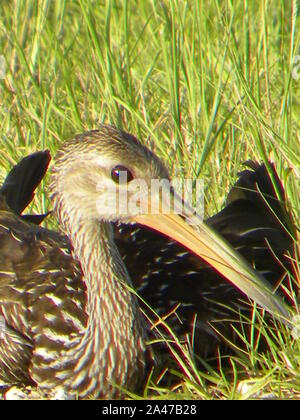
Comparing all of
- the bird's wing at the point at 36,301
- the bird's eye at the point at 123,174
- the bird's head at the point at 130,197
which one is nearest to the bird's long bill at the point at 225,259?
the bird's head at the point at 130,197

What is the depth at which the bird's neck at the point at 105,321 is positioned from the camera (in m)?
4.82

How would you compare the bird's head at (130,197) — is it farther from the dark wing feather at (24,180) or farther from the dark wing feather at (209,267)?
the dark wing feather at (24,180)

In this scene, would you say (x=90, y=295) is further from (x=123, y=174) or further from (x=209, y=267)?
(x=209, y=267)

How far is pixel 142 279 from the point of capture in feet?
17.0

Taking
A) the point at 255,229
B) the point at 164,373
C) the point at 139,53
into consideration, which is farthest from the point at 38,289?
the point at 139,53

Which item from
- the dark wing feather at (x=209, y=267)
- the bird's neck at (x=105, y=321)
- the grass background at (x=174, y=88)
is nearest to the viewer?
the bird's neck at (x=105, y=321)

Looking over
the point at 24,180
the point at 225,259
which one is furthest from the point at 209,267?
the point at 24,180

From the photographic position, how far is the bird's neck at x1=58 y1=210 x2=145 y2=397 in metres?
4.82

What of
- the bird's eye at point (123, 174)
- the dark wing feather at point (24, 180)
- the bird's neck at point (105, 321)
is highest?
the bird's eye at point (123, 174)

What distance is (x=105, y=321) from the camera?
4.88 metres

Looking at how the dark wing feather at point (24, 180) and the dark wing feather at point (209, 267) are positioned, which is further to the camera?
the dark wing feather at point (24, 180)

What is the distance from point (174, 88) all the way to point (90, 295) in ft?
5.00

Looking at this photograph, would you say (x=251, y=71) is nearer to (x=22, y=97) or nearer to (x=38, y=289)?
(x=22, y=97)

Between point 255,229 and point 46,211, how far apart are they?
4.16 ft
